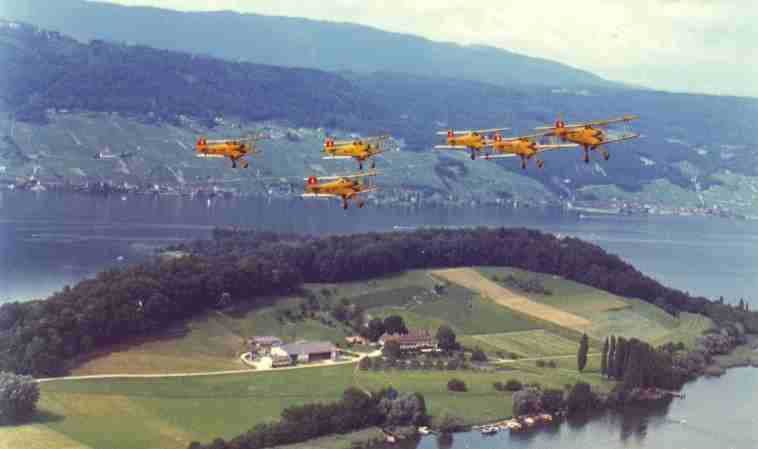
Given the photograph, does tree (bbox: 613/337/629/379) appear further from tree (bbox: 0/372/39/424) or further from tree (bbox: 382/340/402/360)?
tree (bbox: 0/372/39/424)

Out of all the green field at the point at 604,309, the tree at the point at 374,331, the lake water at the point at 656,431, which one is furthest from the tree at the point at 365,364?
the green field at the point at 604,309

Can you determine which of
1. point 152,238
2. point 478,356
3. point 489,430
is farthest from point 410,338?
point 152,238

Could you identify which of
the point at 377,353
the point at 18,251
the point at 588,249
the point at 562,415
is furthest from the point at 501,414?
the point at 18,251

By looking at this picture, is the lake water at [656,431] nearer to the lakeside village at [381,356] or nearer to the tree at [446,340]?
the lakeside village at [381,356]

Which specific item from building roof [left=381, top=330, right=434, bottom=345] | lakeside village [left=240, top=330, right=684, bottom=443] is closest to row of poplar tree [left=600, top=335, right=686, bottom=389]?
lakeside village [left=240, top=330, right=684, bottom=443]

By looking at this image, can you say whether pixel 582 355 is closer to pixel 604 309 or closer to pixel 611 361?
pixel 611 361
